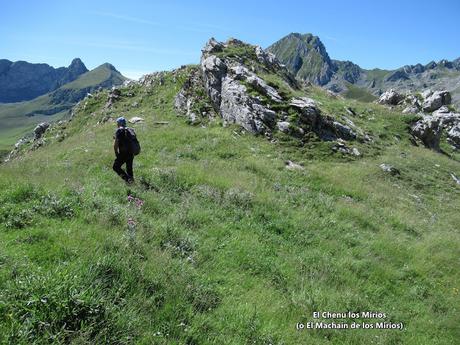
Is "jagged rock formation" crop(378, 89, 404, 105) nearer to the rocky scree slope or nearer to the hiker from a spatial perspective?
the rocky scree slope

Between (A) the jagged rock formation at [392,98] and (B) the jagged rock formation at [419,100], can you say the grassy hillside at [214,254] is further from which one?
(A) the jagged rock formation at [392,98]

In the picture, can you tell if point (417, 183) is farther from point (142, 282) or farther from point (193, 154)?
point (142, 282)

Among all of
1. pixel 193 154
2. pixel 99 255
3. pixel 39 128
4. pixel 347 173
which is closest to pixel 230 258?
pixel 99 255

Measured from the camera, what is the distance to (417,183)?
2314 cm

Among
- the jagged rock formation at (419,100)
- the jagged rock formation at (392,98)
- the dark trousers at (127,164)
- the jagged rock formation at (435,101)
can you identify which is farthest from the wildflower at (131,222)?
the jagged rock formation at (435,101)

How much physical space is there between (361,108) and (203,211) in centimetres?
3039

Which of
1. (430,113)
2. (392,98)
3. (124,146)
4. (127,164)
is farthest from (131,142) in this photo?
(430,113)

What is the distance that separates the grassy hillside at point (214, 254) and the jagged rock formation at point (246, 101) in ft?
17.5

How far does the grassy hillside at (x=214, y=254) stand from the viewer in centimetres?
555

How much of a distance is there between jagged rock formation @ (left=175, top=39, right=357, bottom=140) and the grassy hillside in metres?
5.35

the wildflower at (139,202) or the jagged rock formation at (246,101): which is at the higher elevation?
the jagged rock formation at (246,101)

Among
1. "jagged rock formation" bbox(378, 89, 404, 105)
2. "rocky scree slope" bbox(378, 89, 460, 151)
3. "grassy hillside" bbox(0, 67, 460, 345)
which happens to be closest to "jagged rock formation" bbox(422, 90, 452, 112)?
"rocky scree slope" bbox(378, 89, 460, 151)

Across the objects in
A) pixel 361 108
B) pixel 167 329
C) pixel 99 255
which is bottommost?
pixel 167 329

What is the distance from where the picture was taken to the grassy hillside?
219 inches
